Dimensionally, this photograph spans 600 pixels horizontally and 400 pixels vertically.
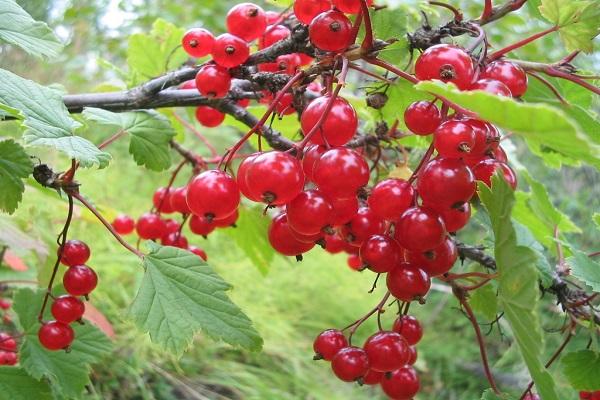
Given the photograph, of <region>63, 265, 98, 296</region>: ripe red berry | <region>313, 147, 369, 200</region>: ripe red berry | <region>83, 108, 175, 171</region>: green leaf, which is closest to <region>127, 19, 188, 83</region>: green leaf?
<region>83, 108, 175, 171</region>: green leaf

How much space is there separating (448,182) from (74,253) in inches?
22.7

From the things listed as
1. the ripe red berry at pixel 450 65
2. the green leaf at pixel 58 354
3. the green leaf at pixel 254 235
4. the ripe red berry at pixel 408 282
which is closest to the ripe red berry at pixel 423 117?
the ripe red berry at pixel 450 65

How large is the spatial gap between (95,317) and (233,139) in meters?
2.15

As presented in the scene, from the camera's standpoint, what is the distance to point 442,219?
57 centimetres

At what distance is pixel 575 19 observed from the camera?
63 centimetres

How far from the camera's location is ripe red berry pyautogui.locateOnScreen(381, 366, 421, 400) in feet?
2.53

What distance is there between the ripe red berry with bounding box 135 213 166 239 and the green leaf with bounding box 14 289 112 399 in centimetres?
19

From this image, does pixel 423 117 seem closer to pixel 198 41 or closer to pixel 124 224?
pixel 198 41

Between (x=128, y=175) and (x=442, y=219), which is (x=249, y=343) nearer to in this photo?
(x=442, y=219)

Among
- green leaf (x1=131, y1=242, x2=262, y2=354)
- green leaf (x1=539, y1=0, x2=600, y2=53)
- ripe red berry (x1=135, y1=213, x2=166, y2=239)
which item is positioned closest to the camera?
green leaf (x1=539, y1=0, x2=600, y2=53)

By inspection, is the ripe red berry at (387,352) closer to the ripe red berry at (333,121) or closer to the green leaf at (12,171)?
the ripe red berry at (333,121)

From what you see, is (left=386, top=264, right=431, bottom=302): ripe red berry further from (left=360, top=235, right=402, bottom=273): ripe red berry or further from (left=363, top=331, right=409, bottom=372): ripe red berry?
(left=363, top=331, right=409, bottom=372): ripe red berry

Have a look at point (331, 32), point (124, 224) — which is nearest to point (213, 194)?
point (331, 32)

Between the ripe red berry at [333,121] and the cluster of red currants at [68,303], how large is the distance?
45 centimetres
